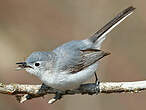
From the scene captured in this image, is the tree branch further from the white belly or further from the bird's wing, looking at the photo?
the bird's wing

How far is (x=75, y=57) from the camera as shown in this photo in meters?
4.73

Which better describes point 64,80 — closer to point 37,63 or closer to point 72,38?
point 37,63

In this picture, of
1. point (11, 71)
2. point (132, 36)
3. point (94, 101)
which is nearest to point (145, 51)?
point (132, 36)

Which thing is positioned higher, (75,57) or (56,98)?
(75,57)

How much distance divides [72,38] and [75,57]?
147 inches

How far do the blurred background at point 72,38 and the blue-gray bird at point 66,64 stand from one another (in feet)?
8.22

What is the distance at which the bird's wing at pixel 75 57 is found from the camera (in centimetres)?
461

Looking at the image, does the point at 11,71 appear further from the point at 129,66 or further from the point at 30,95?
the point at 30,95

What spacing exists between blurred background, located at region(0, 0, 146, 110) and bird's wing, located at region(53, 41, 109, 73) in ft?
8.19

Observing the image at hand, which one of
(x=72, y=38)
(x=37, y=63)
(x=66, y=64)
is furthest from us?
(x=72, y=38)

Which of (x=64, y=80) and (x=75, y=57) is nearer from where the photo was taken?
(x=64, y=80)

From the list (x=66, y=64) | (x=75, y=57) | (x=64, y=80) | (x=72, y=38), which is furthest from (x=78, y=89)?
(x=72, y=38)
